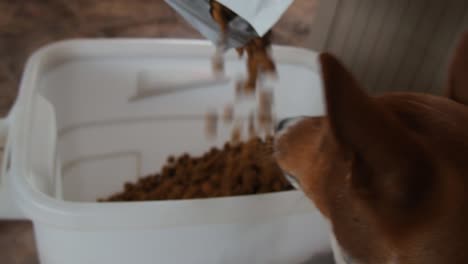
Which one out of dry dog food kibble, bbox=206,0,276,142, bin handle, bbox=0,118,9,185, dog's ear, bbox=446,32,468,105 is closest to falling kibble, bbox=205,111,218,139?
dry dog food kibble, bbox=206,0,276,142

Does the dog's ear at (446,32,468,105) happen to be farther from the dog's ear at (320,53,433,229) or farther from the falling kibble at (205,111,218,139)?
the falling kibble at (205,111,218,139)

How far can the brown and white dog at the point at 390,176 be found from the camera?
1.17ft

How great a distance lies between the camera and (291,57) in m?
0.88

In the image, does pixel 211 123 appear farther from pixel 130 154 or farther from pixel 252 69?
pixel 252 69

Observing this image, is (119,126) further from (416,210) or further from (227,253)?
(416,210)

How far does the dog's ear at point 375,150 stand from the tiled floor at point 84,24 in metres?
Answer: 0.94

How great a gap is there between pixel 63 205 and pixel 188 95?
395mm

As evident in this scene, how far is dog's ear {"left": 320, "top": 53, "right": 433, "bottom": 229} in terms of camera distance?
352 millimetres

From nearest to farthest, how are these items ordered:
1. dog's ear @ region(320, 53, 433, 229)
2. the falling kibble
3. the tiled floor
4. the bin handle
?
dog's ear @ region(320, 53, 433, 229) < the bin handle < the falling kibble < the tiled floor

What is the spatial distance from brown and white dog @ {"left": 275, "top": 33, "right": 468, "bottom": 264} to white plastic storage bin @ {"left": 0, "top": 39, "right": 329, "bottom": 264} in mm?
156

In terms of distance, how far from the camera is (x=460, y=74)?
1.73 feet

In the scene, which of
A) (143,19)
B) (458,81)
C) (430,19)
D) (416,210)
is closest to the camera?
(416,210)

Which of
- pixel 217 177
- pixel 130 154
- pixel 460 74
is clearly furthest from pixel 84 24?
pixel 460 74

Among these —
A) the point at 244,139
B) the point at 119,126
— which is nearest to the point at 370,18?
the point at 244,139
